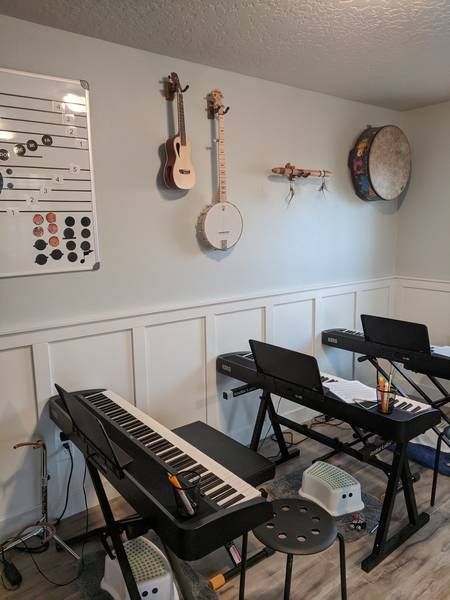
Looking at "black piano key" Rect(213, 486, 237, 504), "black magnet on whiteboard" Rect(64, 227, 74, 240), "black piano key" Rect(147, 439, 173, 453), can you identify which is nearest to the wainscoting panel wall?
"black magnet on whiteboard" Rect(64, 227, 74, 240)

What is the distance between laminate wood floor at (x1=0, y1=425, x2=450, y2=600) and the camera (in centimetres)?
186

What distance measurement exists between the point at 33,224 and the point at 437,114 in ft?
10.6

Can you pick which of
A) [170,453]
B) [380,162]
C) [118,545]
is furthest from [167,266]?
[380,162]

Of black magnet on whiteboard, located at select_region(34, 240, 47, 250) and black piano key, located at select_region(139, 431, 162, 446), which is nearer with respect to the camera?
black piano key, located at select_region(139, 431, 162, 446)

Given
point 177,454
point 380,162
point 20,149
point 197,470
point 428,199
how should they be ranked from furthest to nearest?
point 428,199 → point 380,162 → point 20,149 → point 177,454 → point 197,470

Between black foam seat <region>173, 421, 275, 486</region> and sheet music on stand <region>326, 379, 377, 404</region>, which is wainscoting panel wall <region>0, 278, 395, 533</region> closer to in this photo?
black foam seat <region>173, 421, 275, 486</region>

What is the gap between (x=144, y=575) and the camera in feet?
5.51

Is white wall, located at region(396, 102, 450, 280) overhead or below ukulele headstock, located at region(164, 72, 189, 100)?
below

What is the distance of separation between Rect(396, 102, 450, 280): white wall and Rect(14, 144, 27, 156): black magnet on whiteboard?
3133 mm

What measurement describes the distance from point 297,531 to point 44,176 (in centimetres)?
189

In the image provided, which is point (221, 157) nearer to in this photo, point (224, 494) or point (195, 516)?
point (224, 494)

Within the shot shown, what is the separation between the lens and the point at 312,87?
9.99 feet

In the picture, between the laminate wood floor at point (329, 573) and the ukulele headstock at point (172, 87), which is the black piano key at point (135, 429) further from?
the ukulele headstock at point (172, 87)

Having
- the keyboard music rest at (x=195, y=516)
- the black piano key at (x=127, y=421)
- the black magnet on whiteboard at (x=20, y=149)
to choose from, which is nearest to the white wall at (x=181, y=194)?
the black magnet on whiteboard at (x=20, y=149)
